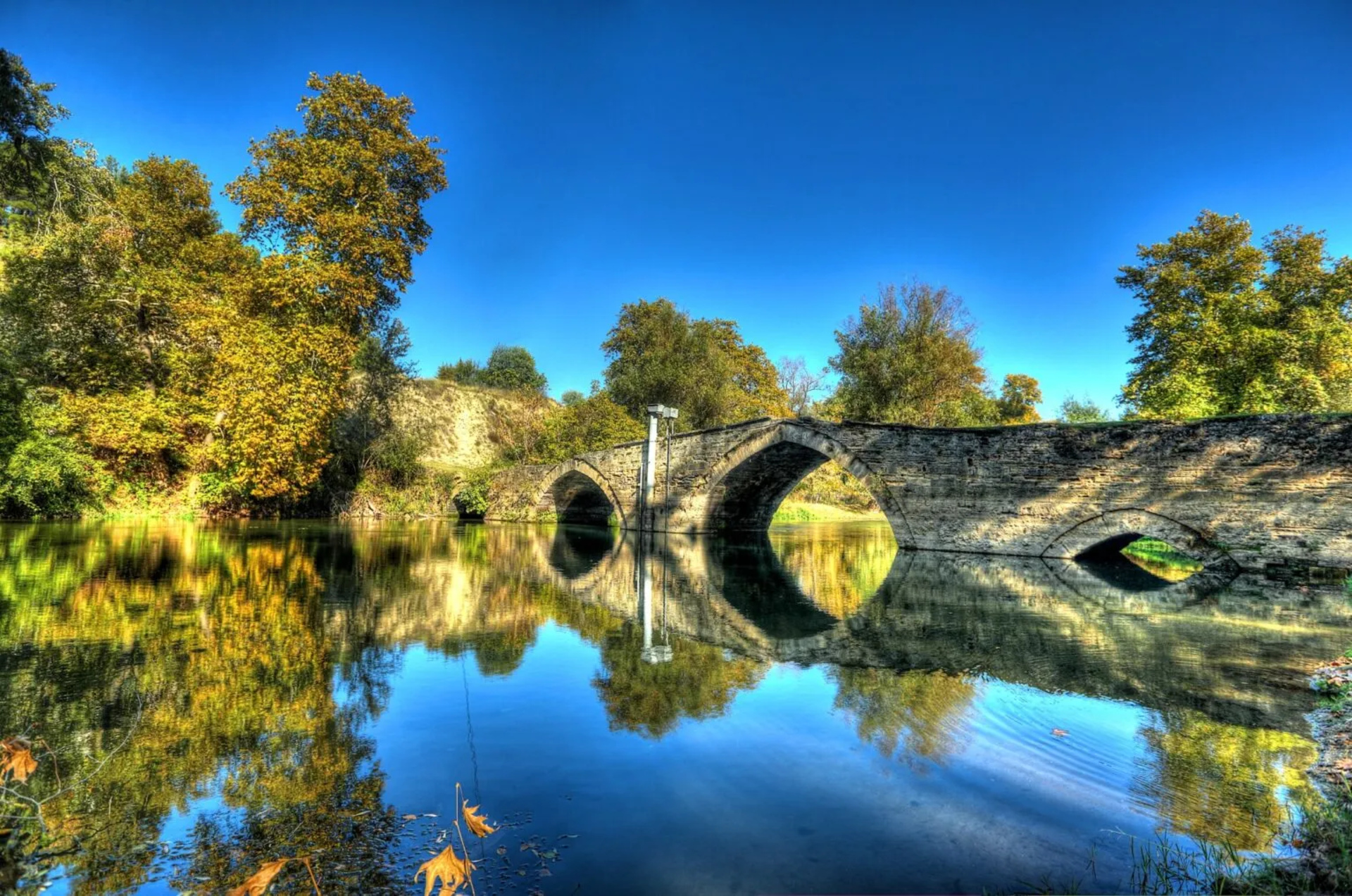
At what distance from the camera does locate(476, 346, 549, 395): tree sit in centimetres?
5866

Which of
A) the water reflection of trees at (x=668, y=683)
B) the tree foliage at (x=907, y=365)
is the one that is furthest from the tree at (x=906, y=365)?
the water reflection of trees at (x=668, y=683)

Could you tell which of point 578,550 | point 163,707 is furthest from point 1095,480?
point 163,707

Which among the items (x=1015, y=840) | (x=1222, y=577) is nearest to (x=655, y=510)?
(x=1222, y=577)

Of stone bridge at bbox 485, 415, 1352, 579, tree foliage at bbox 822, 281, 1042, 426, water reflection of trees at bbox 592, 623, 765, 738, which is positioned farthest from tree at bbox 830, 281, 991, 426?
water reflection of trees at bbox 592, 623, 765, 738

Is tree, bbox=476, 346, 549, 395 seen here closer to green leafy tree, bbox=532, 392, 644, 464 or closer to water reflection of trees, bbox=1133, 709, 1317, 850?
green leafy tree, bbox=532, 392, 644, 464

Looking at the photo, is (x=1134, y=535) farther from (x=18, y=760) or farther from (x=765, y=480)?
(x=18, y=760)

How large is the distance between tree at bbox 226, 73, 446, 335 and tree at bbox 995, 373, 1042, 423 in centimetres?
4192

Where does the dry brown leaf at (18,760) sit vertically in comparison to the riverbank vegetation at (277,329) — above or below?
below

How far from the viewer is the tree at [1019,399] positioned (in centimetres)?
4831

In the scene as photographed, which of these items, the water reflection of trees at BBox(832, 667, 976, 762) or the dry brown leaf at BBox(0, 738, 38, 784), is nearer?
the dry brown leaf at BBox(0, 738, 38, 784)

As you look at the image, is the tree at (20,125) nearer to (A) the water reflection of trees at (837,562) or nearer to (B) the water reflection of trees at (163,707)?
(B) the water reflection of trees at (163,707)

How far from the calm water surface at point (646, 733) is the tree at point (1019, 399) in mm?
43732

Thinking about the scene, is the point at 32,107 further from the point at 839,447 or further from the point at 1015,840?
the point at 839,447

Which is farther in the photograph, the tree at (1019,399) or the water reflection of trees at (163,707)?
the tree at (1019,399)
